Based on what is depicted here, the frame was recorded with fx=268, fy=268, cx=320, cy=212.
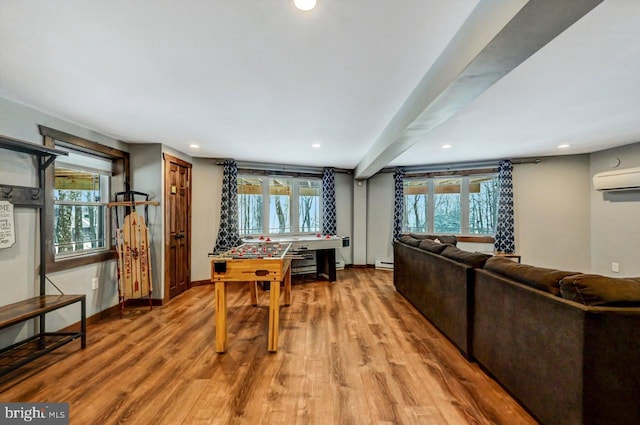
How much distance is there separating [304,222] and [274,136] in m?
2.68

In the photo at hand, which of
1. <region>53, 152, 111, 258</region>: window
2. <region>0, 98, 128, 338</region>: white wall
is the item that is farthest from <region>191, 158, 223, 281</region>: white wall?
<region>0, 98, 128, 338</region>: white wall

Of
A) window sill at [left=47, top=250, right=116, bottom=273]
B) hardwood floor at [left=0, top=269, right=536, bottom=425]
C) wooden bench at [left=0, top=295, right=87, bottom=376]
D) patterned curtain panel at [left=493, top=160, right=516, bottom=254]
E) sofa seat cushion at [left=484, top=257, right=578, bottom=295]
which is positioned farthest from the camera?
patterned curtain panel at [left=493, top=160, right=516, bottom=254]

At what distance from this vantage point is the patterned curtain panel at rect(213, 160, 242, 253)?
4744mm

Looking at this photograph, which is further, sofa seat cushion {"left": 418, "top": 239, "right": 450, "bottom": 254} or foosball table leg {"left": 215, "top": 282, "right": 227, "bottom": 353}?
sofa seat cushion {"left": 418, "top": 239, "right": 450, "bottom": 254}

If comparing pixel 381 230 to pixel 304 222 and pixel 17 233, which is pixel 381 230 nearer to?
pixel 304 222

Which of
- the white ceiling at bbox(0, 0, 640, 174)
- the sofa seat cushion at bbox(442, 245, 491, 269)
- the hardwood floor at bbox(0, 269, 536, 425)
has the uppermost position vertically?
the white ceiling at bbox(0, 0, 640, 174)

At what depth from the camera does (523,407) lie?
5.70 ft

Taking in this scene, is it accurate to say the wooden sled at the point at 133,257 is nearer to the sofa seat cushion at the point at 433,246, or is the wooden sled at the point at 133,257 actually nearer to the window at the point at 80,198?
the window at the point at 80,198

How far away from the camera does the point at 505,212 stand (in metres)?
4.92

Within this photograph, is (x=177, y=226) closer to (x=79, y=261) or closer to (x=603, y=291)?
(x=79, y=261)

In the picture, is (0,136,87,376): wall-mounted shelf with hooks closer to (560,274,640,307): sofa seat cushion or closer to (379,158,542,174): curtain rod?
(560,274,640,307): sofa seat cushion

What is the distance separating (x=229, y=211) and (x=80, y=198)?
2.02m
